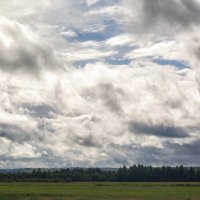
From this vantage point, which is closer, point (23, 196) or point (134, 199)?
point (134, 199)

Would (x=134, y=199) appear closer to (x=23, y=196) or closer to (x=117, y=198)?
(x=117, y=198)

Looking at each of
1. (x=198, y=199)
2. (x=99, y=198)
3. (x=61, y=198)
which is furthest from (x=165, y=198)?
(x=61, y=198)

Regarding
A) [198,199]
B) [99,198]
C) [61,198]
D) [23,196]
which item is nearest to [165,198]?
[198,199]

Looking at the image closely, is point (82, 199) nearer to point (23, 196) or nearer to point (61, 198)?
point (61, 198)

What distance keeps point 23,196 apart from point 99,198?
54.4 feet

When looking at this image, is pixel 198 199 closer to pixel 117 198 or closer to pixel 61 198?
pixel 117 198

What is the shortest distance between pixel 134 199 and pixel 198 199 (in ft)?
42.9

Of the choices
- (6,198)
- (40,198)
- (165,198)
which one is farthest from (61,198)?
(165,198)

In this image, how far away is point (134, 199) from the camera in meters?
88.8

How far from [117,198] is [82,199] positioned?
288 inches

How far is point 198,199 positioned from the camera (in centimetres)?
9006

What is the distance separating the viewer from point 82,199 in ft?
293

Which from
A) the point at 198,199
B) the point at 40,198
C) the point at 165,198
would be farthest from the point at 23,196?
the point at 198,199

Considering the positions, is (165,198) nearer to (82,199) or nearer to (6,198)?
(82,199)
